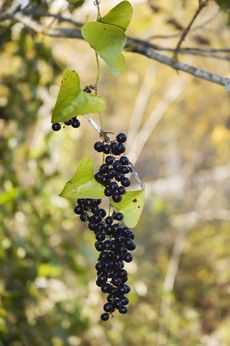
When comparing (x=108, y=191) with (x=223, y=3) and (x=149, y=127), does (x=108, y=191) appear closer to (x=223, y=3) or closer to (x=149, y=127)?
(x=223, y=3)

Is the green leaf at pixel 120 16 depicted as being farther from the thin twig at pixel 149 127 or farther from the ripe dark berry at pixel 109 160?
the thin twig at pixel 149 127

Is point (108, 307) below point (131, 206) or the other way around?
below

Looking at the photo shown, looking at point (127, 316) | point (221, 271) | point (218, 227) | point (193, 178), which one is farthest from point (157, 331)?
point (193, 178)

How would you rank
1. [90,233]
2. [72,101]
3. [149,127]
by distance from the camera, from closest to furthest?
1. [72,101]
2. [90,233]
3. [149,127]

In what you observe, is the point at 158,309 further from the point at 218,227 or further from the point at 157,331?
the point at 218,227

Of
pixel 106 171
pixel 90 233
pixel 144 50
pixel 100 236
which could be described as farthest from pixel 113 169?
pixel 90 233

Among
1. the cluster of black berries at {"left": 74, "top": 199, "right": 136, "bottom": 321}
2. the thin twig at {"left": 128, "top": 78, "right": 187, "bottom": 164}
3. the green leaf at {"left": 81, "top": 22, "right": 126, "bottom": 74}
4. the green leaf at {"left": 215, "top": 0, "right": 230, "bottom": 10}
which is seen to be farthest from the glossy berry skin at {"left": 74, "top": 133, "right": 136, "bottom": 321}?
the thin twig at {"left": 128, "top": 78, "right": 187, "bottom": 164}
